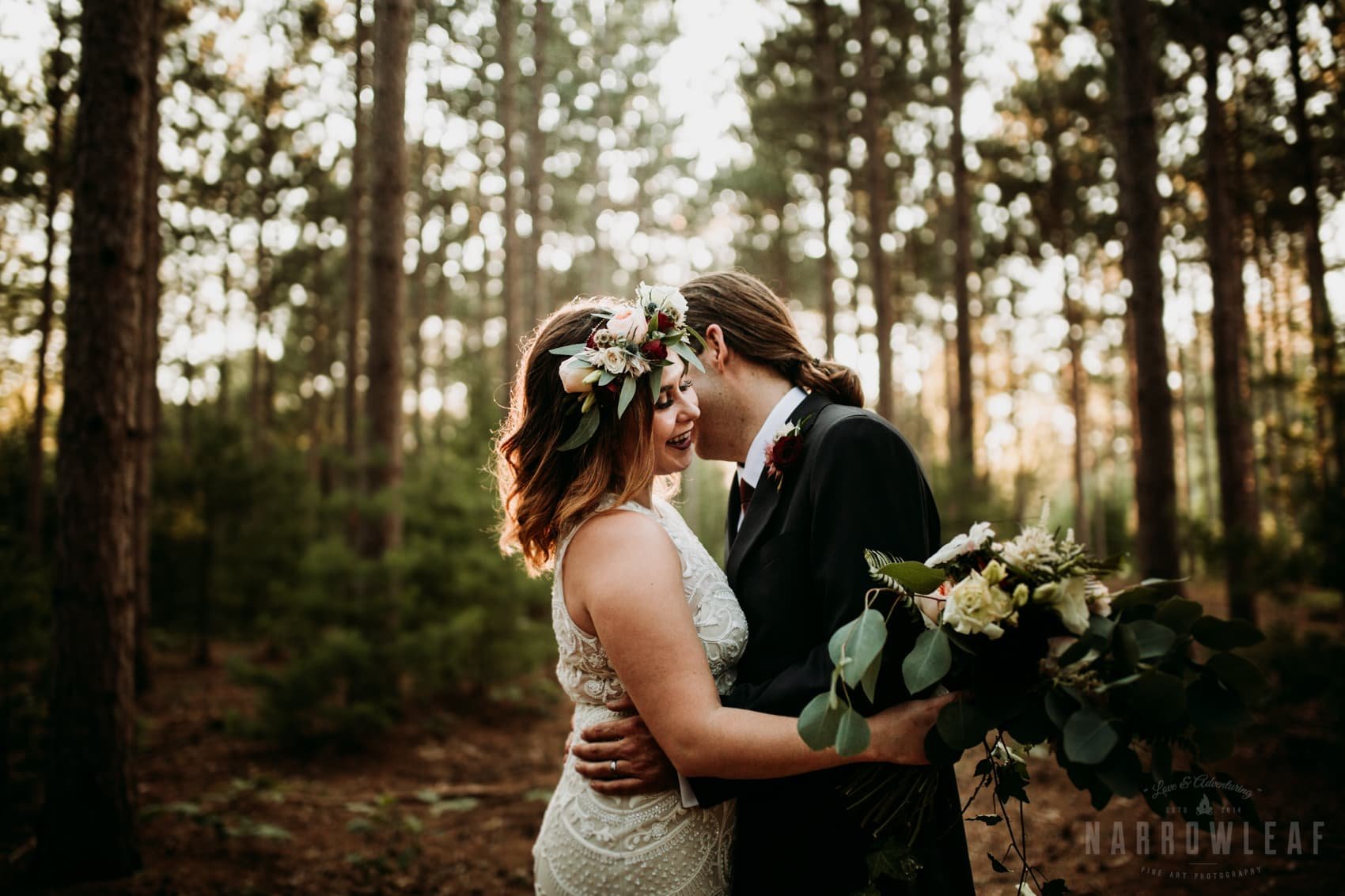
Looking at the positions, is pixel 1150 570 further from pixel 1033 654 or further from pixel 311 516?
pixel 311 516

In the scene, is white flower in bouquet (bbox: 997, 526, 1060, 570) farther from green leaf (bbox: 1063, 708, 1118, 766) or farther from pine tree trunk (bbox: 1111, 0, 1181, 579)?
pine tree trunk (bbox: 1111, 0, 1181, 579)

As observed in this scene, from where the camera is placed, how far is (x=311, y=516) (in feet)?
38.3

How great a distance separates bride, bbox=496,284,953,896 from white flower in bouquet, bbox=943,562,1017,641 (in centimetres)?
36

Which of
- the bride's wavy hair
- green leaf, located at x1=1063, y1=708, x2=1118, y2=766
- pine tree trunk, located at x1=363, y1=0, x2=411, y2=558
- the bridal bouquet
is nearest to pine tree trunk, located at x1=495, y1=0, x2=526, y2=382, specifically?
pine tree trunk, located at x1=363, y1=0, x2=411, y2=558

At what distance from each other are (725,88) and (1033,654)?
1699cm

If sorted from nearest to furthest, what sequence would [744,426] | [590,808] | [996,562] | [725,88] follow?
1. [996,562]
2. [590,808]
3. [744,426]
4. [725,88]

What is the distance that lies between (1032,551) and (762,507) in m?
0.93

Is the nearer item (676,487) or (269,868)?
(676,487)

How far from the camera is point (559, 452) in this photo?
87.1 inches

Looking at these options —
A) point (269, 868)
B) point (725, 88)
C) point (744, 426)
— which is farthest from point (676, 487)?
point (725, 88)

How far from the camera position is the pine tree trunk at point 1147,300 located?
20.0 ft

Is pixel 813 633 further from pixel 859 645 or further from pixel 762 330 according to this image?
pixel 762 330

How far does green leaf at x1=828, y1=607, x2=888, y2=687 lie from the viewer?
1.51 metres

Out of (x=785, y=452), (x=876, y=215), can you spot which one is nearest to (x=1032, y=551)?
(x=785, y=452)
